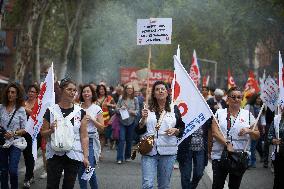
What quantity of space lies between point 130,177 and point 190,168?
10.9 feet

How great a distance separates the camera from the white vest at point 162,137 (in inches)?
324

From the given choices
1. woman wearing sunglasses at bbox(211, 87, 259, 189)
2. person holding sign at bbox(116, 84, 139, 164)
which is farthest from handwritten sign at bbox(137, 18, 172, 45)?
person holding sign at bbox(116, 84, 139, 164)

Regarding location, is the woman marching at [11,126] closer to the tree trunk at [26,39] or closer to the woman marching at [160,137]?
the woman marching at [160,137]

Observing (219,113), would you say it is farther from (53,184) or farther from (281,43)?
(281,43)

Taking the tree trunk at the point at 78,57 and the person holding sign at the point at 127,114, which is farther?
the tree trunk at the point at 78,57

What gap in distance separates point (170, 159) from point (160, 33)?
2.38m

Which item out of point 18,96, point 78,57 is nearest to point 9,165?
point 18,96

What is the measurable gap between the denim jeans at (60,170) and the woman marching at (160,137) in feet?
2.70

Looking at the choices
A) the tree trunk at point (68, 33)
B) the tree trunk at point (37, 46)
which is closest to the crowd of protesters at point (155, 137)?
the tree trunk at point (37, 46)

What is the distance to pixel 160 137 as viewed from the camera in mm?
8273

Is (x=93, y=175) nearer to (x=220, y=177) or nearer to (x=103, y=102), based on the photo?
(x=220, y=177)

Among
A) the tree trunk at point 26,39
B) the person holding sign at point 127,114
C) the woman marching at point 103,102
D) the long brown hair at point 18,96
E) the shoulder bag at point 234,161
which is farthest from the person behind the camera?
the tree trunk at point 26,39

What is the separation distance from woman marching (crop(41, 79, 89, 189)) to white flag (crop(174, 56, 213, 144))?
3.92 feet

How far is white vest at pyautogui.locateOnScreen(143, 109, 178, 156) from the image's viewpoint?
27.0ft
